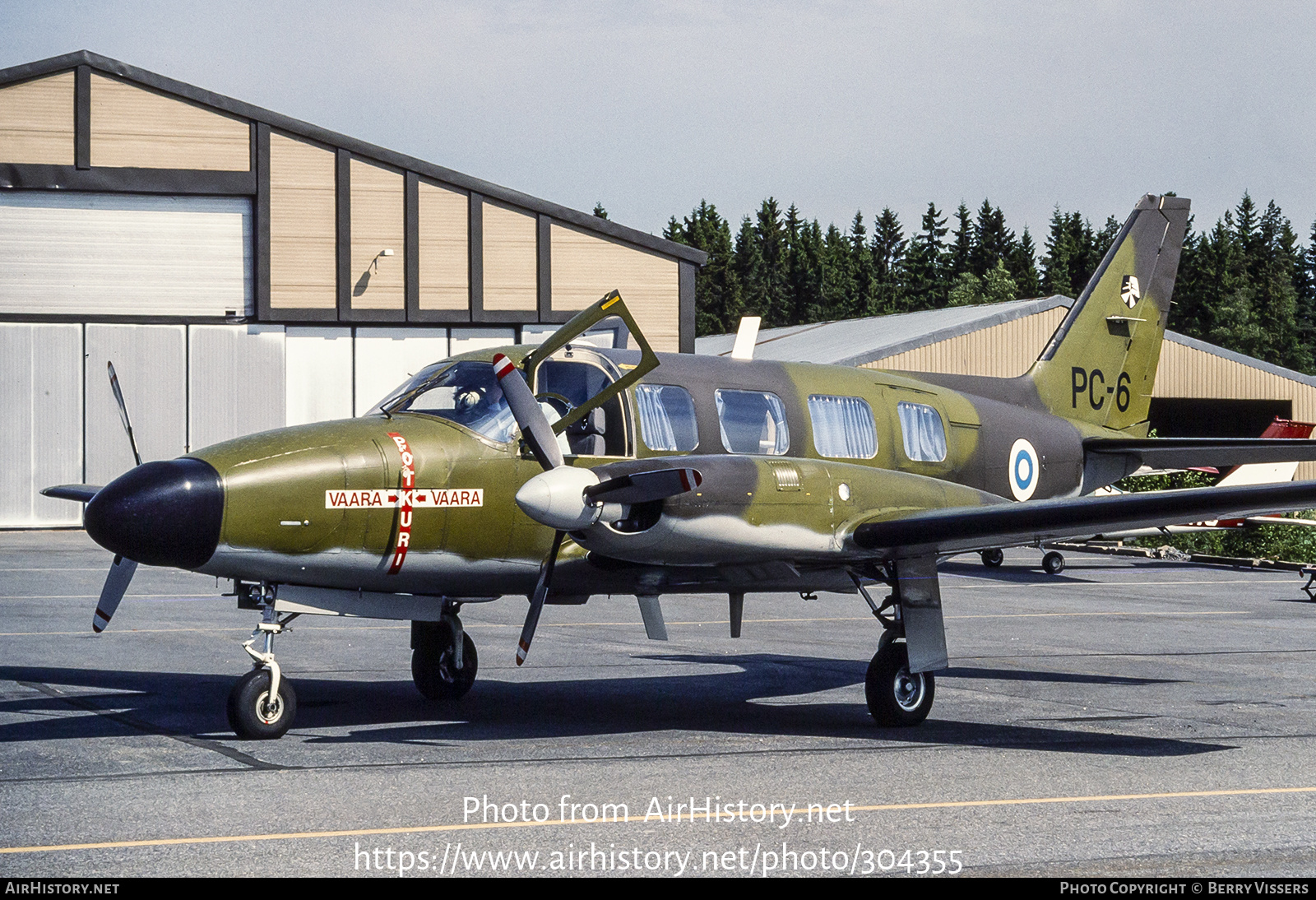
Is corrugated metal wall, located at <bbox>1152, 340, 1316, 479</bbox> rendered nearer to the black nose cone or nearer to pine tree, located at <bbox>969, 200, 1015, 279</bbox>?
the black nose cone

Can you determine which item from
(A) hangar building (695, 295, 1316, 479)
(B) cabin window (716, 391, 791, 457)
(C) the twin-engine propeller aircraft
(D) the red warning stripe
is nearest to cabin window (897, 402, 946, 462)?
(C) the twin-engine propeller aircraft

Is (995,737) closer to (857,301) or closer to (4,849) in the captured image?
(4,849)

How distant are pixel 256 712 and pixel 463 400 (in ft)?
9.12

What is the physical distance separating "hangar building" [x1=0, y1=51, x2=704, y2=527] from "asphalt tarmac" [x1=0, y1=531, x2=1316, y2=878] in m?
19.5

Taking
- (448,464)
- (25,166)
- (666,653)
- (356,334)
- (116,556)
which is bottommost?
(666,653)

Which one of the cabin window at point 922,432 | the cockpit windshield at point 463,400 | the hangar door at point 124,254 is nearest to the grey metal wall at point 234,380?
the hangar door at point 124,254

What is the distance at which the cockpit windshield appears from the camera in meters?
10.7

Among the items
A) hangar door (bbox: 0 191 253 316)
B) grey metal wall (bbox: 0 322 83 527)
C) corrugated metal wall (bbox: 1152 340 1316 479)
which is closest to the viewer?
grey metal wall (bbox: 0 322 83 527)

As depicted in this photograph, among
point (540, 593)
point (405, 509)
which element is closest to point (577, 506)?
point (540, 593)

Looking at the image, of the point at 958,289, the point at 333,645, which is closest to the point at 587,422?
the point at 333,645

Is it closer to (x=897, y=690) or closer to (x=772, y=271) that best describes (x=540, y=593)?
(x=897, y=690)

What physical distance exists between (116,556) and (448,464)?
2575 mm

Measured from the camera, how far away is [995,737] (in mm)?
10875

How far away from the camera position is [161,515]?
30.1 feet
